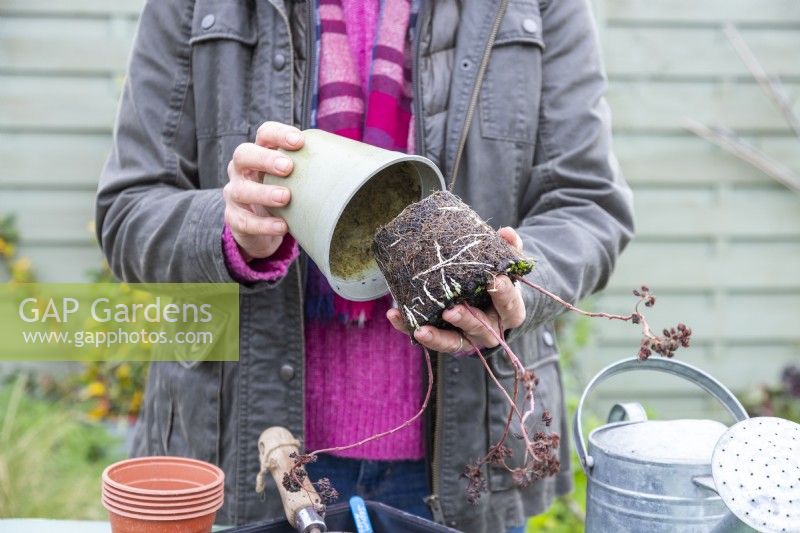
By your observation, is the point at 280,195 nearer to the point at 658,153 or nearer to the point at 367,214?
the point at 367,214

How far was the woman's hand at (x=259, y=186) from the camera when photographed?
1205 millimetres

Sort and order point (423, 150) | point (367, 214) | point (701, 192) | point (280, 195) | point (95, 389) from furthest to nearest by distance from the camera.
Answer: point (701, 192)
point (95, 389)
point (423, 150)
point (367, 214)
point (280, 195)

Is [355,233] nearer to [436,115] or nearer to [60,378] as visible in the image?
[436,115]

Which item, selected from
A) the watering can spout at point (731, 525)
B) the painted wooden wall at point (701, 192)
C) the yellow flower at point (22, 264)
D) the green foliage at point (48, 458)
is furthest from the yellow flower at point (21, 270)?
the watering can spout at point (731, 525)

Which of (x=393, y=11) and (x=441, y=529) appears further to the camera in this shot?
(x=393, y=11)

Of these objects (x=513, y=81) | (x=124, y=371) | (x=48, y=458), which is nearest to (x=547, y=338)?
(x=513, y=81)

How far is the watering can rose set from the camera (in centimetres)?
163

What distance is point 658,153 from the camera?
384 cm

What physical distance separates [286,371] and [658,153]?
2.71 metres

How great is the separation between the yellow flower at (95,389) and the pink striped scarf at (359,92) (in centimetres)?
252

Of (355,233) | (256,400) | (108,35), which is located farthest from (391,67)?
(108,35)

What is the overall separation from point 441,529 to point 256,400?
529 millimetres

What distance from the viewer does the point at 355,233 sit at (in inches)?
52.4

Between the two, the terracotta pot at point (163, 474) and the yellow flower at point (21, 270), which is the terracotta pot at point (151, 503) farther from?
the yellow flower at point (21, 270)
